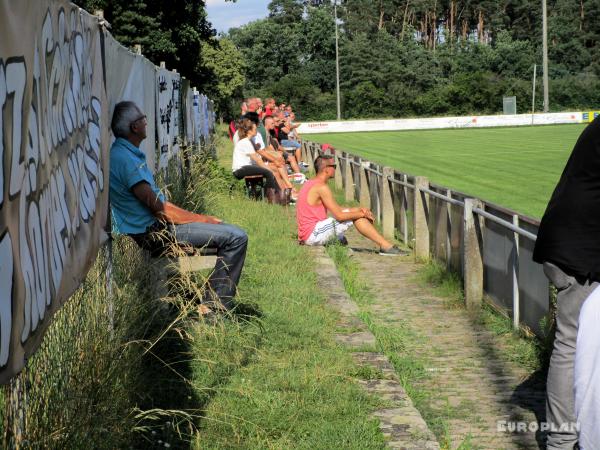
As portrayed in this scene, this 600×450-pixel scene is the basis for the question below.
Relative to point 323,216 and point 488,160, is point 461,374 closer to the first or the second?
point 323,216

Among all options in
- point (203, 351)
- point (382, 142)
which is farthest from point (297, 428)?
point (382, 142)

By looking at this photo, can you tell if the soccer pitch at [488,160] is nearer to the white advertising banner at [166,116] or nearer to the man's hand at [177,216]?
the white advertising banner at [166,116]

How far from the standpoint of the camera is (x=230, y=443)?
4.65 meters

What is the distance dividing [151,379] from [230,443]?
2.83 ft

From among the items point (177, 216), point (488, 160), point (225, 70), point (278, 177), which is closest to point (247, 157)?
point (278, 177)

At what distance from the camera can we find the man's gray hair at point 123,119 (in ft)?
20.5

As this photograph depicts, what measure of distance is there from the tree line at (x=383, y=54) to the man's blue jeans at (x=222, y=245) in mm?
39692

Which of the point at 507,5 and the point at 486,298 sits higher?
the point at 507,5

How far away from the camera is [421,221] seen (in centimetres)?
1159

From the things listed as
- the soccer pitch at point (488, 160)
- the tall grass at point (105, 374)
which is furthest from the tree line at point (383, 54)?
the tall grass at point (105, 374)

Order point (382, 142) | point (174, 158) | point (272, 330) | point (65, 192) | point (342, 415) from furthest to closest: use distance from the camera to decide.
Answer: point (382, 142) → point (174, 158) → point (272, 330) → point (342, 415) → point (65, 192)

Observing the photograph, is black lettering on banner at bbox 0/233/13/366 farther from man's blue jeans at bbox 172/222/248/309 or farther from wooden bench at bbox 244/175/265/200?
wooden bench at bbox 244/175/265/200

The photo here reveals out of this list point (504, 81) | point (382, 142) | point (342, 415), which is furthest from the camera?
point (504, 81)

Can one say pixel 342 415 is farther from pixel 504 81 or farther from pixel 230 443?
pixel 504 81
